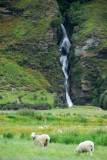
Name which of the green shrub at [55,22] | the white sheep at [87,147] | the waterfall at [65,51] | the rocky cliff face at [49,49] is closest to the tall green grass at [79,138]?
the white sheep at [87,147]

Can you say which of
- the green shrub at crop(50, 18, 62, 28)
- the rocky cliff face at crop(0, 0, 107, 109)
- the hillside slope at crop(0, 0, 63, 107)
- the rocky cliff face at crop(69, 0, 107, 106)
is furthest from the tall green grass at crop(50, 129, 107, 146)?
the green shrub at crop(50, 18, 62, 28)

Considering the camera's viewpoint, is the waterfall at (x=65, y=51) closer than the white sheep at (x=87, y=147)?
No

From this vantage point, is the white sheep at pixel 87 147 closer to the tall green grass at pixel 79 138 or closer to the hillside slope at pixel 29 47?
the tall green grass at pixel 79 138

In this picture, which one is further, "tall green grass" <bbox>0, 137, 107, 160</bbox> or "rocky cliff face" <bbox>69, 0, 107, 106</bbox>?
"rocky cliff face" <bbox>69, 0, 107, 106</bbox>

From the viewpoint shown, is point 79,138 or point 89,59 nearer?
point 79,138

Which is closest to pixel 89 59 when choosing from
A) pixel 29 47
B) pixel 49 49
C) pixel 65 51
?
pixel 65 51

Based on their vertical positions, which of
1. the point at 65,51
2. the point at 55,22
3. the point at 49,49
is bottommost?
the point at 65,51

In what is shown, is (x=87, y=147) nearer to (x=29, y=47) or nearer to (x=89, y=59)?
(x=29, y=47)

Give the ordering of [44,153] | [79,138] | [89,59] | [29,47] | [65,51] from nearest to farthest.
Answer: [44,153] < [79,138] < [29,47] < [89,59] < [65,51]

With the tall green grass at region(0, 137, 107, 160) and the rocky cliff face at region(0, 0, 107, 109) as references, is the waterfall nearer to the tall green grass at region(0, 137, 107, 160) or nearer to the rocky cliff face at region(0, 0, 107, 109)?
the rocky cliff face at region(0, 0, 107, 109)

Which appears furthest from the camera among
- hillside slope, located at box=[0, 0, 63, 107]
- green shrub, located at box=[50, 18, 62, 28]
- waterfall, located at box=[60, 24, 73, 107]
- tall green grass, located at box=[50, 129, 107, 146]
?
waterfall, located at box=[60, 24, 73, 107]

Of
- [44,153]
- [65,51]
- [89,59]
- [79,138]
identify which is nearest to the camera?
[44,153]

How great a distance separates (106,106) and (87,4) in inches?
3053

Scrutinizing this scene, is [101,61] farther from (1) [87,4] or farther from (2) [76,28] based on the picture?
(1) [87,4]
